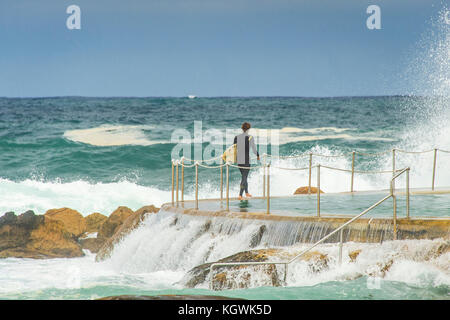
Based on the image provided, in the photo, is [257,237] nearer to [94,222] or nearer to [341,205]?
[341,205]

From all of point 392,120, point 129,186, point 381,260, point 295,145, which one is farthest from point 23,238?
point 392,120

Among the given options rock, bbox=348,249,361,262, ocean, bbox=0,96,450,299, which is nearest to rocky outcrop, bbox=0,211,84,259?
ocean, bbox=0,96,450,299

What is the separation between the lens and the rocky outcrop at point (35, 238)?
52.4ft

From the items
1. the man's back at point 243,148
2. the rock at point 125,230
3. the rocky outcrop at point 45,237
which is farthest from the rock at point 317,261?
the rocky outcrop at point 45,237

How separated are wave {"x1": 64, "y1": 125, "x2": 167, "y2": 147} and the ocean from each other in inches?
3.3

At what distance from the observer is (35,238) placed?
16.3 metres

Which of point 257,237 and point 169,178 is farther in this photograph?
point 169,178

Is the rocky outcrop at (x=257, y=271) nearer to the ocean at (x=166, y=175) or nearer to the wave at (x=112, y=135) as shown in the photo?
the ocean at (x=166, y=175)

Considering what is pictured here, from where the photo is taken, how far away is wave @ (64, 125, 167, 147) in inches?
1629

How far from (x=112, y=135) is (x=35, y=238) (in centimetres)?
2774

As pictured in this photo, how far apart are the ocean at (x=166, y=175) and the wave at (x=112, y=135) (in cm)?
8

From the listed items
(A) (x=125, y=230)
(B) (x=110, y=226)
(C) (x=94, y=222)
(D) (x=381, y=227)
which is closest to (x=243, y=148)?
(A) (x=125, y=230)

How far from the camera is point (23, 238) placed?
1642 centimetres
